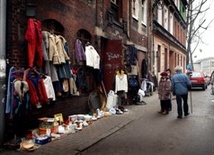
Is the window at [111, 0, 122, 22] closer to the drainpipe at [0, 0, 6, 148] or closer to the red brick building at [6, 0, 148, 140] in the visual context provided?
the red brick building at [6, 0, 148, 140]

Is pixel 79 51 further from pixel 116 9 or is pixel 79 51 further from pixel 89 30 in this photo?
pixel 116 9

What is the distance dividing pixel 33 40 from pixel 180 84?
5.87 meters

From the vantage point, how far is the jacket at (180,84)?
11.5m

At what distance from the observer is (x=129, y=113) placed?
12.3m

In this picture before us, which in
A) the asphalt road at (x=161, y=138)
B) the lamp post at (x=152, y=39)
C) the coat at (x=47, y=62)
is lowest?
the asphalt road at (x=161, y=138)

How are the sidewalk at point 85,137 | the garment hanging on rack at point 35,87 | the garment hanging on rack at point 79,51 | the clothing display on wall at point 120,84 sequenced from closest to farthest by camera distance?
the sidewalk at point 85,137
the garment hanging on rack at point 35,87
the garment hanging on rack at point 79,51
the clothing display on wall at point 120,84

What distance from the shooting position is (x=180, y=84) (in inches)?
454

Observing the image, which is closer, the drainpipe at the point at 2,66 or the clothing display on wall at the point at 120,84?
the drainpipe at the point at 2,66

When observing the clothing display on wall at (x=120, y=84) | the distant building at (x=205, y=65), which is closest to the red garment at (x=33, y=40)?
the clothing display on wall at (x=120, y=84)

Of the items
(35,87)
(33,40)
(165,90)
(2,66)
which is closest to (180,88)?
(165,90)

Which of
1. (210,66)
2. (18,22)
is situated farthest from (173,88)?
(210,66)

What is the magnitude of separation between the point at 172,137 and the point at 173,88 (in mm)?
3780

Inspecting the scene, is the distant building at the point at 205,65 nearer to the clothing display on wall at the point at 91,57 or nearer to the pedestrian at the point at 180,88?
the pedestrian at the point at 180,88

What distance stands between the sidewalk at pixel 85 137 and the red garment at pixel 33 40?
191 cm
